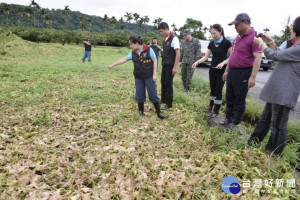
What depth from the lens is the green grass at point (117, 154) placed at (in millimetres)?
2455

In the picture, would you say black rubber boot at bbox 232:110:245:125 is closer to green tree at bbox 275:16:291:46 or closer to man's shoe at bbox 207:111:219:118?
man's shoe at bbox 207:111:219:118

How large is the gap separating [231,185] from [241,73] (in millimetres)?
1921

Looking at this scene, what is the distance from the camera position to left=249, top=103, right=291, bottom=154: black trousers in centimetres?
277

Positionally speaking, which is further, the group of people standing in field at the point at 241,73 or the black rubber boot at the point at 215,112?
the black rubber boot at the point at 215,112

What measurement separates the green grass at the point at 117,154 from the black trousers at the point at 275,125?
22cm

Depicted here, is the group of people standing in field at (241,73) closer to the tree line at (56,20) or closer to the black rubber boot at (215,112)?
the black rubber boot at (215,112)

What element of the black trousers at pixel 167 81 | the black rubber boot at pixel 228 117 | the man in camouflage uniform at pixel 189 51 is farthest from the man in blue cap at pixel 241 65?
the man in camouflage uniform at pixel 189 51

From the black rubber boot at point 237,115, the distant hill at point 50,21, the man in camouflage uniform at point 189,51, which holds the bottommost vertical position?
the black rubber boot at point 237,115

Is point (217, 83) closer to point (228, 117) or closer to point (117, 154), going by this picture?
point (228, 117)

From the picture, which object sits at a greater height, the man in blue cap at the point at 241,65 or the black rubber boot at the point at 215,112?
the man in blue cap at the point at 241,65

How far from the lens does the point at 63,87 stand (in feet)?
22.8

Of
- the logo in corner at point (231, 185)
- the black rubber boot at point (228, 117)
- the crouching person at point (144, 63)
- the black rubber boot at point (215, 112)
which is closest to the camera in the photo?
the logo in corner at point (231, 185)

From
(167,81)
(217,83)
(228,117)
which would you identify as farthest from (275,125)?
(167,81)

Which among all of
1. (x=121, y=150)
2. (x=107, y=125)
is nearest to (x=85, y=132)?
(x=107, y=125)
